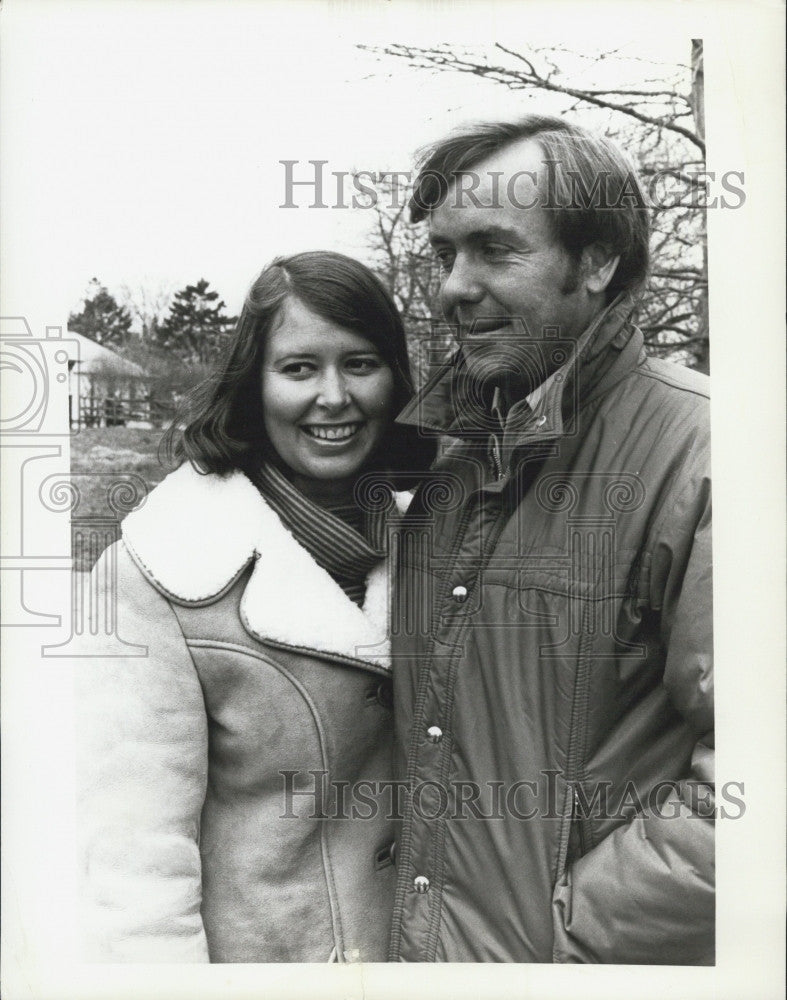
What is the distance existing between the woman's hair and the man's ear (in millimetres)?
457

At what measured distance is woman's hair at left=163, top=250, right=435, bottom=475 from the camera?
2994 mm

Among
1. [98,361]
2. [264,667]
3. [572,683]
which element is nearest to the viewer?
[572,683]

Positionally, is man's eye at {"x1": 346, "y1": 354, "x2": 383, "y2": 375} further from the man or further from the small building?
the small building

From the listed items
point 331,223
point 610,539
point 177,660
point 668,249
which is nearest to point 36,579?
point 177,660

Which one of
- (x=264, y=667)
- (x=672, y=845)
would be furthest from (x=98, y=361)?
(x=672, y=845)

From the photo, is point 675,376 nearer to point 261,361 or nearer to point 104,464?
point 261,361

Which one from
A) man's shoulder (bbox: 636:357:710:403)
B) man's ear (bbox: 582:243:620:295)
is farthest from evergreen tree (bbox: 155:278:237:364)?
man's shoulder (bbox: 636:357:710:403)

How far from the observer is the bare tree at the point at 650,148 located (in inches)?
118

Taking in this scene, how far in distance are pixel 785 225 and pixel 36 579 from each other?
79.7 inches

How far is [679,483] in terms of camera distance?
9.50 feet

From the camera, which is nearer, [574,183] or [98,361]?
[574,183]

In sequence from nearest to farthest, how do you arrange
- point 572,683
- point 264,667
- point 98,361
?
point 572,683 < point 264,667 < point 98,361
